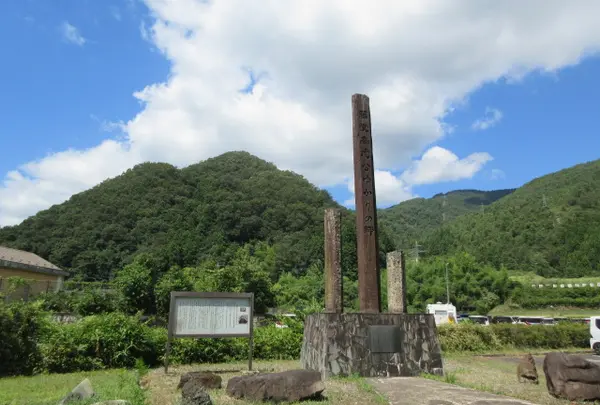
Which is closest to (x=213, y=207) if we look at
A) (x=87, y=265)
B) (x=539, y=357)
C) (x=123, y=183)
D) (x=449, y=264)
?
(x=123, y=183)

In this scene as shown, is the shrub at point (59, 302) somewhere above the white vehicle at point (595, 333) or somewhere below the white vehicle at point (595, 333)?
above

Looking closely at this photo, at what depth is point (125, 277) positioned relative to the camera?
20.8 metres

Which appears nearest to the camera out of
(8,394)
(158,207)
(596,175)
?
(8,394)

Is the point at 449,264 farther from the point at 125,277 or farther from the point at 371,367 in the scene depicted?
the point at 371,367

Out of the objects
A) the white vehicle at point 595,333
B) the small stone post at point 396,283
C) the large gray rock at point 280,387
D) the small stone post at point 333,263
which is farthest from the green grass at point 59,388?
the white vehicle at point 595,333

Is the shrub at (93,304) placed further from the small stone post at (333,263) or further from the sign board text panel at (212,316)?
the small stone post at (333,263)

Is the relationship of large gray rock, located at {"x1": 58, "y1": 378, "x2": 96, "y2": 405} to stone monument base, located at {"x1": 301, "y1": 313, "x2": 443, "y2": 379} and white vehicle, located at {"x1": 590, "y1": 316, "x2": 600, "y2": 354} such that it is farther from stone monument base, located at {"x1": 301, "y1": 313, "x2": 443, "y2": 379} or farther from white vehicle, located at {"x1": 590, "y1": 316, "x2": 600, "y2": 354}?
white vehicle, located at {"x1": 590, "y1": 316, "x2": 600, "y2": 354}

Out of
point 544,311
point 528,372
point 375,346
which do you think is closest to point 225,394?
point 375,346

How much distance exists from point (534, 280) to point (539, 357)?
43873 millimetres

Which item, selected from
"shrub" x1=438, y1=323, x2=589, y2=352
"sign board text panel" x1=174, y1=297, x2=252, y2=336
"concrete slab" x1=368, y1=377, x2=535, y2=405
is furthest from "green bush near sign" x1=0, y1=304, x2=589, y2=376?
"shrub" x1=438, y1=323, x2=589, y2=352

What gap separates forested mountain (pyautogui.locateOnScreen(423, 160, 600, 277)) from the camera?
59.2 m

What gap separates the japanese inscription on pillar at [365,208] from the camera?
9005 millimetres

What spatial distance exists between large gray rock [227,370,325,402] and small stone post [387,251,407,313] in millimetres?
4616

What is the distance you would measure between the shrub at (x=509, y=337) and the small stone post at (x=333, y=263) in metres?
7.04
